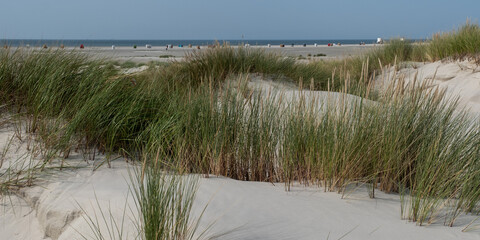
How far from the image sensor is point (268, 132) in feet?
→ 11.3

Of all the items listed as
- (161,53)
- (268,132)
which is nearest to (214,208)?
(268,132)

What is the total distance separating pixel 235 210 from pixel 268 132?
0.92m

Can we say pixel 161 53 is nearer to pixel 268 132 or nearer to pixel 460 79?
pixel 460 79

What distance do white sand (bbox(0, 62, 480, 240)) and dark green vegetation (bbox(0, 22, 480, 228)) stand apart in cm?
13

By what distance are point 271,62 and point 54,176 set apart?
5.10m

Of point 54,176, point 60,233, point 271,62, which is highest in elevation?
point 271,62

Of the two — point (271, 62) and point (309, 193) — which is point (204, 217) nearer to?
point (309, 193)

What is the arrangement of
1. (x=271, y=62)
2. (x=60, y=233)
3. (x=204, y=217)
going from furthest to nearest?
1. (x=271, y=62)
2. (x=60, y=233)
3. (x=204, y=217)

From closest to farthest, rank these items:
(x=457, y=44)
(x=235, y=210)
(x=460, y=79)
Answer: (x=235, y=210), (x=460, y=79), (x=457, y=44)

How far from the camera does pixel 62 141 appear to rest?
351cm

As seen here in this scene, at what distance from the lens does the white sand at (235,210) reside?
98.1 inches

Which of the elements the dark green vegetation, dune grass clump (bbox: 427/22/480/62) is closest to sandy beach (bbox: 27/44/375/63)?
the dark green vegetation

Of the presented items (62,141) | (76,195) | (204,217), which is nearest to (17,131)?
(62,141)

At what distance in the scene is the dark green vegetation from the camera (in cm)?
307
